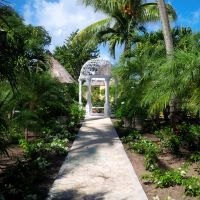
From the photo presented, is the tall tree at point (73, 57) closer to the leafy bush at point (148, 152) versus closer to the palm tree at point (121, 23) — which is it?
the palm tree at point (121, 23)

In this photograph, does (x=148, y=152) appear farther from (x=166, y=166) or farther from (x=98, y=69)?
(x=98, y=69)

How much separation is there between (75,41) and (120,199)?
20.2 meters

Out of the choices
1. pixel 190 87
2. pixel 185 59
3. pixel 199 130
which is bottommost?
pixel 199 130

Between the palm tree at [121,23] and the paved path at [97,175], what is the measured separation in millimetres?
11254

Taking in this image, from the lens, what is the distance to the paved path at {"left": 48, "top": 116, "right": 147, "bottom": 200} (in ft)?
22.9

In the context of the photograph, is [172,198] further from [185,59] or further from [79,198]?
[185,59]

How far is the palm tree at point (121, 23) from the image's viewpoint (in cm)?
2233

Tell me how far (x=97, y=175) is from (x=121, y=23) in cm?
1684

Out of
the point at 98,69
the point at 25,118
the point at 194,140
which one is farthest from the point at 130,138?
the point at 98,69

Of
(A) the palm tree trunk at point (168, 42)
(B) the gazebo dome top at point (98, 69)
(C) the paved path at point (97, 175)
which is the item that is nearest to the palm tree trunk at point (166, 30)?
(A) the palm tree trunk at point (168, 42)

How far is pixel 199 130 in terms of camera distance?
11344 mm

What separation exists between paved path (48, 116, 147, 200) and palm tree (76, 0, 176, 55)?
1125 centimetres

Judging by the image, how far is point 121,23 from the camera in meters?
24.1

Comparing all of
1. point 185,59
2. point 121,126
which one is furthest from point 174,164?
point 121,126
